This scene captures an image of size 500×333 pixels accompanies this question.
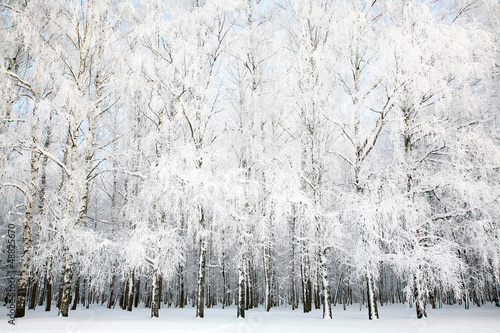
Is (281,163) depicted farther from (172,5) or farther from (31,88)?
(31,88)

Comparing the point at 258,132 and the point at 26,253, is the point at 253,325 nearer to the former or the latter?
the point at 258,132

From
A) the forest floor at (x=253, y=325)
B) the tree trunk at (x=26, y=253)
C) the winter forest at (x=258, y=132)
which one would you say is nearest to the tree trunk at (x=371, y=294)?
the winter forest at (x=258, y=132)

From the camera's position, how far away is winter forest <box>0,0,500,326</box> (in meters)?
8.02

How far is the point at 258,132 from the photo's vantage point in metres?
11.1

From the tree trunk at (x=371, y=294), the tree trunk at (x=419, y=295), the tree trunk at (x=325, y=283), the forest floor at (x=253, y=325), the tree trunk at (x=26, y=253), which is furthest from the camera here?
the tree trunk at (x=26, y=253)

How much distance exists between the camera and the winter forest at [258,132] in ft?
26.3

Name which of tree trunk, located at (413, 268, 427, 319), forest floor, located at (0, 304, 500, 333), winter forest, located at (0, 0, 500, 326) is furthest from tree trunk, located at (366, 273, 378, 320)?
tree trunk, located at (413, 268, 427, 319)

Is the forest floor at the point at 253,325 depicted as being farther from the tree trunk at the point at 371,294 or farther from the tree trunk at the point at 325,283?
the tree trunk at the point at 325,283

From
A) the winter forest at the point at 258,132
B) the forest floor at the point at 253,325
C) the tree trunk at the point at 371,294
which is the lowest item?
the forest floor at the point at 253,325

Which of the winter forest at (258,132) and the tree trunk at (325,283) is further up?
the winter forest at (258,132)

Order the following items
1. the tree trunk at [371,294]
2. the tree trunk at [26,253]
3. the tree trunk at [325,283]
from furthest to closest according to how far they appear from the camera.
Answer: the tree trunk at [26,253]
the tree trunk at [325,283]
the tree trunk at [371,294]

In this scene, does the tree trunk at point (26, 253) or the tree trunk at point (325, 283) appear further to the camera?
the tree trunk at point (26, 253)

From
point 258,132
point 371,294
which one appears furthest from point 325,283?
point 258,132

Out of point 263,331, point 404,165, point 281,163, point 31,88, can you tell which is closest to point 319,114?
point 281,163
